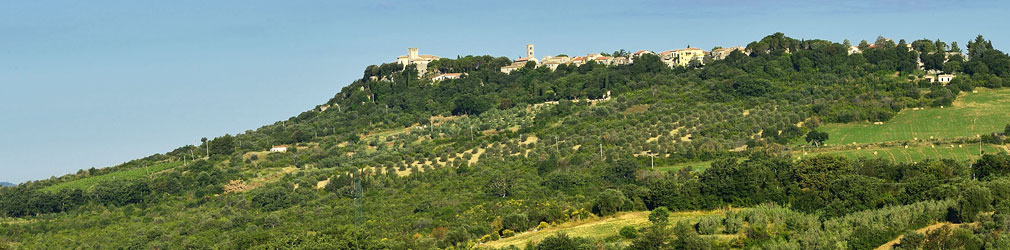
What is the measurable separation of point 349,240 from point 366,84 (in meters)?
80.0

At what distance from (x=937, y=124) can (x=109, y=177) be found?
225 ft

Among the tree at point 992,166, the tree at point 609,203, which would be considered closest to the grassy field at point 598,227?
the tree at point 609,203

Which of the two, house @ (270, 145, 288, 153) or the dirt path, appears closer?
the dirt path

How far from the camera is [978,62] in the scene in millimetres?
98250

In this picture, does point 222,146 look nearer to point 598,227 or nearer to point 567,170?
point 567,170

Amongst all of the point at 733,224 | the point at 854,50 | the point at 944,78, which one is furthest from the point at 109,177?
the point at 944,78

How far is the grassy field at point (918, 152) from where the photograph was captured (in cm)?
6906

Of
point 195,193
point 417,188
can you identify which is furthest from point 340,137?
point 417,188

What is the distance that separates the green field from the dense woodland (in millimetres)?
1602

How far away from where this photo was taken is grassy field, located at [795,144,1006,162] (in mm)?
69062

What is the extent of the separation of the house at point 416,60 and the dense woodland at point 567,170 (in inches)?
73.4

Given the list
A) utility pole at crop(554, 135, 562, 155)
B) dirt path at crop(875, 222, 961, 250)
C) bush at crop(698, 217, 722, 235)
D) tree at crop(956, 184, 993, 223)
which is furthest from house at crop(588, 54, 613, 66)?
dirt path at crop(875, 222, 961, 250)

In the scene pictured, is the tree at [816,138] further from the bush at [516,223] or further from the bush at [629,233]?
the bush at [629,233]

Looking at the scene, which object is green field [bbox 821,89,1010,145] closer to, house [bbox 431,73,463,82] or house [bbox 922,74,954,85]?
house [bbox 922,74,954,85]
